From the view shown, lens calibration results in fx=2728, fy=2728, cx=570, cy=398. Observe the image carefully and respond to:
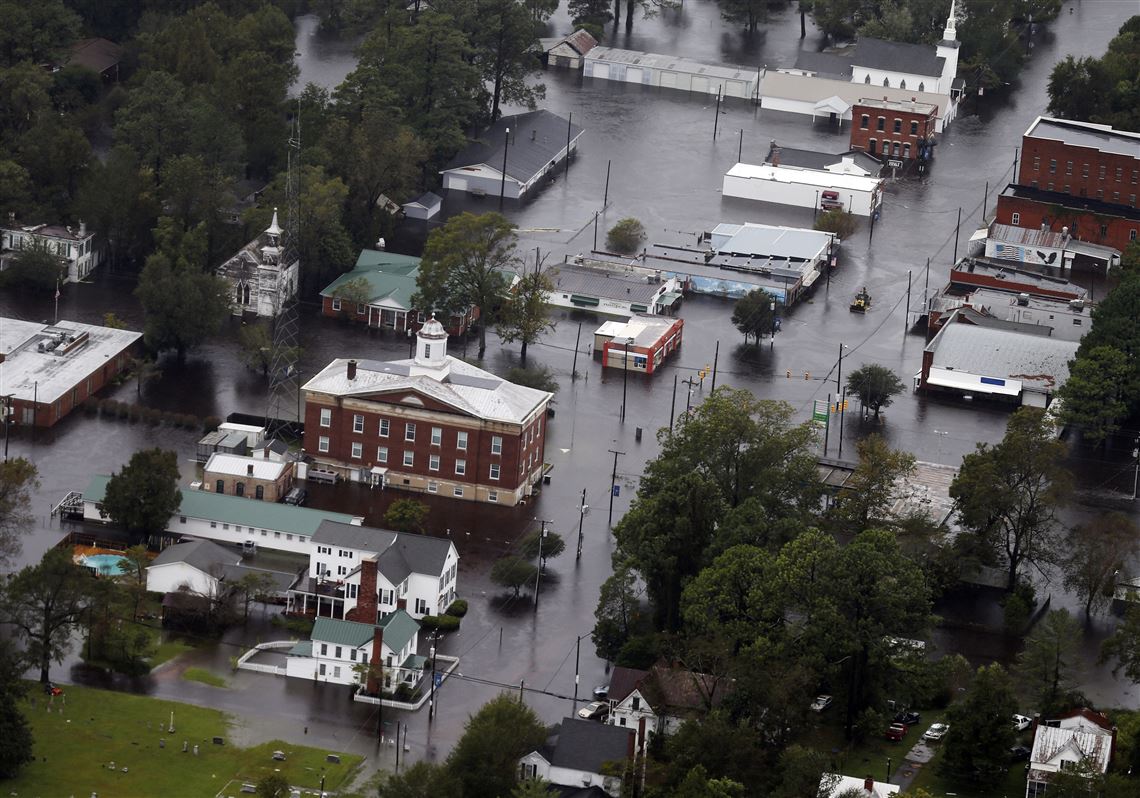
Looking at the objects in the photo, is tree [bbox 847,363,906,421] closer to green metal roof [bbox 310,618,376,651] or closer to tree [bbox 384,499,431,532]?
tree [bbox 384,499,431,532]

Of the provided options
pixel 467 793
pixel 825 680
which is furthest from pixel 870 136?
pixel 467 793

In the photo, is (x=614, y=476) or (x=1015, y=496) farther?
(x=614, y=476)

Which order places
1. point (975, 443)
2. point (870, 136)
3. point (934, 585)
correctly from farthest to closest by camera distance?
point (870, 136), point (975, 443), point (934, 585)

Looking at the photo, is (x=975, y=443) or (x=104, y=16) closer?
(x=975, y=443)

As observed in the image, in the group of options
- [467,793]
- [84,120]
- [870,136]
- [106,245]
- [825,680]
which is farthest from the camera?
[870,136]

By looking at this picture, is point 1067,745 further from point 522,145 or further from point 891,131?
point 891,131

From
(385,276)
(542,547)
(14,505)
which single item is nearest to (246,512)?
(14,505)

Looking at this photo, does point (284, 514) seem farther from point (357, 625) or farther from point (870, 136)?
point (870, 136)
